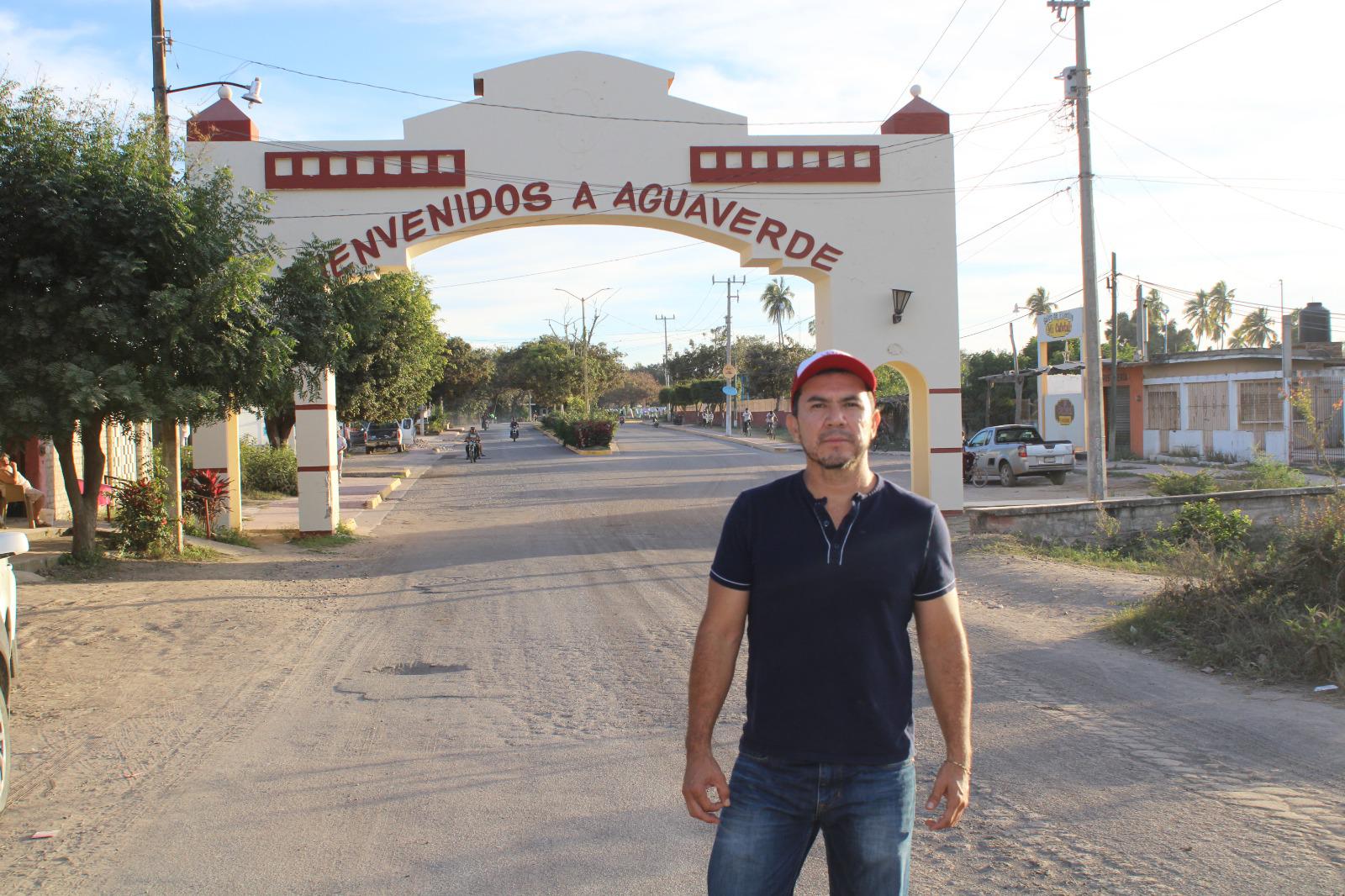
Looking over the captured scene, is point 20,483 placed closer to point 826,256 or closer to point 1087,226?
point 826,256

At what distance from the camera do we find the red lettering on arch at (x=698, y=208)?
16.8m

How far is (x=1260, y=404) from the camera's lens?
102 ft

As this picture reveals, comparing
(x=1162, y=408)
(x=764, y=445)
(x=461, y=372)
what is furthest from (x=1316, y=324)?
(x=461, y=372)

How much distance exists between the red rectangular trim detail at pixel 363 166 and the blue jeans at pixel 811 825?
1511 centimetres

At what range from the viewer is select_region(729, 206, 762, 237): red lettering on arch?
1700cm

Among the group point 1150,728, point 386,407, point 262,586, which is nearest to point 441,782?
point 1150,728

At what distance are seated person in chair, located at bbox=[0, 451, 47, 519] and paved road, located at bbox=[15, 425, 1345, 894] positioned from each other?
8.38m

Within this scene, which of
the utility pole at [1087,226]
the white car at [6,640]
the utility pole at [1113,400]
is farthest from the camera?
the utility pole at [1113,400]

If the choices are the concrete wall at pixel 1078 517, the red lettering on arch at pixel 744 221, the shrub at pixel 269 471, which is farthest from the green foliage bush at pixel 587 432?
the concrete wall at pixel 1078 517

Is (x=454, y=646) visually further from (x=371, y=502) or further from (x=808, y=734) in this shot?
(x=371, y=502)

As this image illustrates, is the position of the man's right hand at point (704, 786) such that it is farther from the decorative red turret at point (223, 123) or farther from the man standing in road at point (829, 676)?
the decorative red turret at point (223, 123)

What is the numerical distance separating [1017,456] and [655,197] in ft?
46.6

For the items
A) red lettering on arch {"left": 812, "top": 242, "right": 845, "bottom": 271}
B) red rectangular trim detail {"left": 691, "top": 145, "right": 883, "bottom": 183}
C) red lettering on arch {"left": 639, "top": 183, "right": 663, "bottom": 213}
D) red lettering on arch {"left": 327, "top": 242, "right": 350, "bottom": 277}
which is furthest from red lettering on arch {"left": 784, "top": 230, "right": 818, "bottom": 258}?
red lettering on arch {"left": 327, "top": 242, "right": 350, "bottom": 277}

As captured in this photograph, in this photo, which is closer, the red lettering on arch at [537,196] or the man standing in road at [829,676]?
the man standing in road at [829,676]
